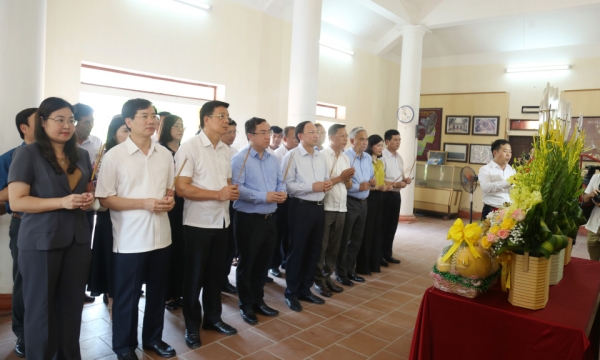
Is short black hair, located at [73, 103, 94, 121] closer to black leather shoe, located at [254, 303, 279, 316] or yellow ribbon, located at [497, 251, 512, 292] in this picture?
black leather shoe, located at [254, 303, 279, 316]

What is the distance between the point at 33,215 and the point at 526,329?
2522 millimetres

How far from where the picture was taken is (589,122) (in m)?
8.94

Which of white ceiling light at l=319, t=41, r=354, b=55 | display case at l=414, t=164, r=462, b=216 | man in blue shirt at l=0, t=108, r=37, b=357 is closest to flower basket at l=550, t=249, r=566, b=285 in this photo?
man in blue shirt at l=0, t=108, r=37, b=357

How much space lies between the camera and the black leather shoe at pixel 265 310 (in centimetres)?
365

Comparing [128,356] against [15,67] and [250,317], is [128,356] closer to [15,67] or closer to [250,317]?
[250,317]

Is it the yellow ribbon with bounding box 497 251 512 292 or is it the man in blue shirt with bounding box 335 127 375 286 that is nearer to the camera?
the yellow ribbon with bounding box 497 251 512 292

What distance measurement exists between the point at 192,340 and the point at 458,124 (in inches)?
370

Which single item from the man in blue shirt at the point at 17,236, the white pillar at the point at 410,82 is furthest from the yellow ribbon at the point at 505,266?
the white pillar at the point at 410,82

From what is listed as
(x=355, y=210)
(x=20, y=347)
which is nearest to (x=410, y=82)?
(x=355, y=210)

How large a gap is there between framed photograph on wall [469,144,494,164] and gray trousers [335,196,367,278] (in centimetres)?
671

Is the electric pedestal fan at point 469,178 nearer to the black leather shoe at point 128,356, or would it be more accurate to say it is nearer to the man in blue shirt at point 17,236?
the black leather shoe at point 128,356

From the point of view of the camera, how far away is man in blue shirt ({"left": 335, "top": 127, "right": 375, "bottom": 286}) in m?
4.55

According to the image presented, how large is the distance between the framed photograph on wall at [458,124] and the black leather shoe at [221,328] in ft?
29.5

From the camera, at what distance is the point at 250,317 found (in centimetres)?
349
